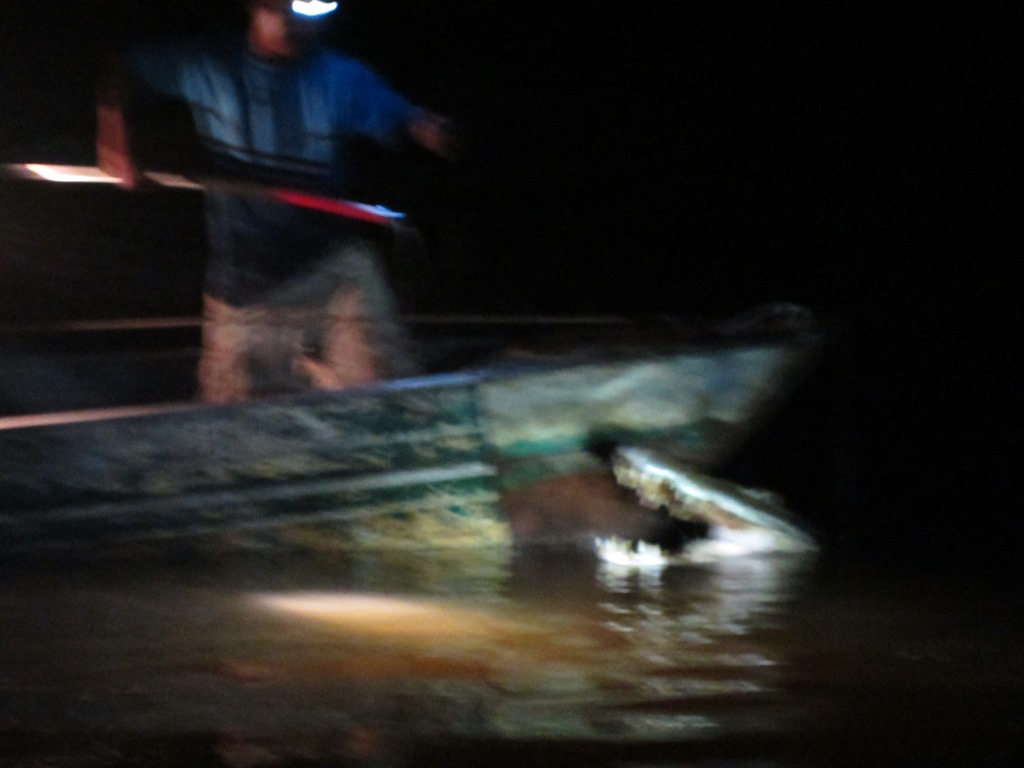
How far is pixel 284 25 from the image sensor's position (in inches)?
245

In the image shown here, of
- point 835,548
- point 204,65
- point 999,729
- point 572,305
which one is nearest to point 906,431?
point 572,305

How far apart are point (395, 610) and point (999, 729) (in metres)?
2.25

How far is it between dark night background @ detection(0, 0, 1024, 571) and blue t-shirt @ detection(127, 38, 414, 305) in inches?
128

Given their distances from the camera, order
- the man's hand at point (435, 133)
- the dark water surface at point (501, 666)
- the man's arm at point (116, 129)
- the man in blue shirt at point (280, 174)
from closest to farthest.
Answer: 1. the dark water surface at point (501, 666)
2. the man's arm at point (116, 129)
3. the man in blue shirt at point (280, 174)
4. the man's hand at point (435, 133)

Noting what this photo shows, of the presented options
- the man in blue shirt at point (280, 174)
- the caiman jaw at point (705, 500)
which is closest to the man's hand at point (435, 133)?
the man in blue shirt at point (280, 174)

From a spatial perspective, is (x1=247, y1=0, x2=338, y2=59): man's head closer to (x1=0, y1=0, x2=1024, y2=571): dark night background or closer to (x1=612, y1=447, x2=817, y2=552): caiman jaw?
(x1=612, y1=447, x2=817, y2=552): caiman jaw

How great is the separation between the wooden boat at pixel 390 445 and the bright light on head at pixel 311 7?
175cm

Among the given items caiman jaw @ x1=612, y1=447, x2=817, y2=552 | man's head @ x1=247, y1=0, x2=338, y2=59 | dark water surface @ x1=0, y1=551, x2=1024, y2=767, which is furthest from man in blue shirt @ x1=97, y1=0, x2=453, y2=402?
caiman jaw @ x1=612, y1=447, x2=817, y2=552

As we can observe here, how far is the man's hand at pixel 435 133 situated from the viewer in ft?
21.6

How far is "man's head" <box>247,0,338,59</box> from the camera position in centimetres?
616

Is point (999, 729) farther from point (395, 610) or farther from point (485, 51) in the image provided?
point (485, 51)

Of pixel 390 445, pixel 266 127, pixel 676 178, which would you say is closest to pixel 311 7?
pixel 266 127

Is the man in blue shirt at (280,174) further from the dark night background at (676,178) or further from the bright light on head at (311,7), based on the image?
the dark night background at (676,178)

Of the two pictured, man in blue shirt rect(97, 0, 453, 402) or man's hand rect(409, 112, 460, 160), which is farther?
man's hand rect(409, 112, 460, 160)
